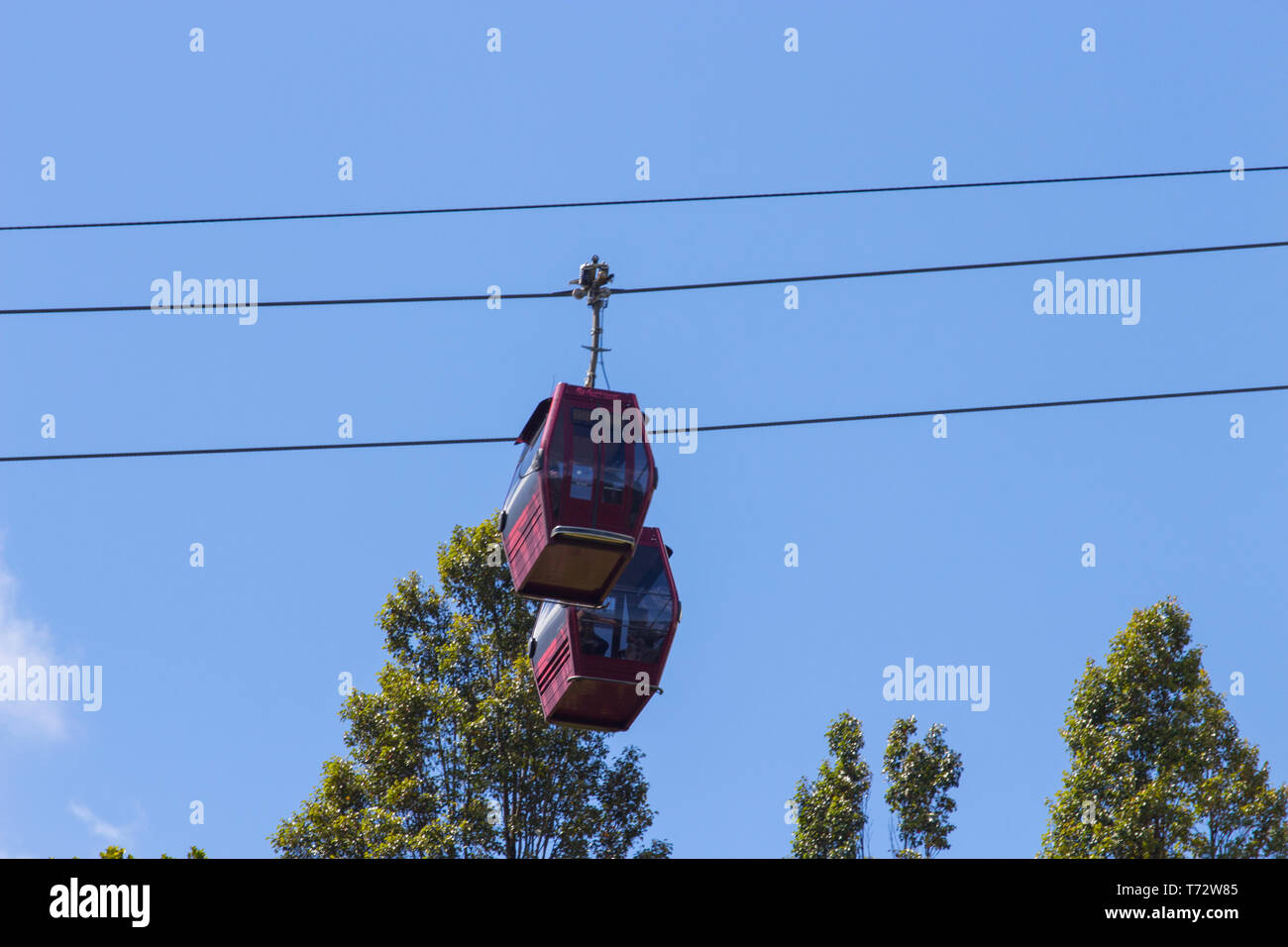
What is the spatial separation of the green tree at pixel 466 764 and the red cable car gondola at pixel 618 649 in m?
13.2

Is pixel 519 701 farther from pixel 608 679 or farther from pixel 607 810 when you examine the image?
pixel 608 679

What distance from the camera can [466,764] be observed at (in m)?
35.2

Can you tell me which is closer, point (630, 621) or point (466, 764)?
point (630, 621)

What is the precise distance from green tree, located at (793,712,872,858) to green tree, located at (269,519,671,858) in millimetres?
4050

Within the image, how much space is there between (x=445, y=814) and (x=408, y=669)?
3.86 metres

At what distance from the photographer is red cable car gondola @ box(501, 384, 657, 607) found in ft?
60.0

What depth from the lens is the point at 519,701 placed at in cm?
3541

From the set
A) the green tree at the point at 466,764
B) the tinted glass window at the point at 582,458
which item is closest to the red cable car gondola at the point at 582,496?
the tinted glass window at the point at 582,458

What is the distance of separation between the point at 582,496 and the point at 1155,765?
1983 cm

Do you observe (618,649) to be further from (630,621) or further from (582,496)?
(582,496)

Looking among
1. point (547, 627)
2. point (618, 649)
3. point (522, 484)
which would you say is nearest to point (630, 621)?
point (618, 649)

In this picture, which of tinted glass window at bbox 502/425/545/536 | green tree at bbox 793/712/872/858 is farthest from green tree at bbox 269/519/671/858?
tinted glass window at bbox 502/425/545/536
